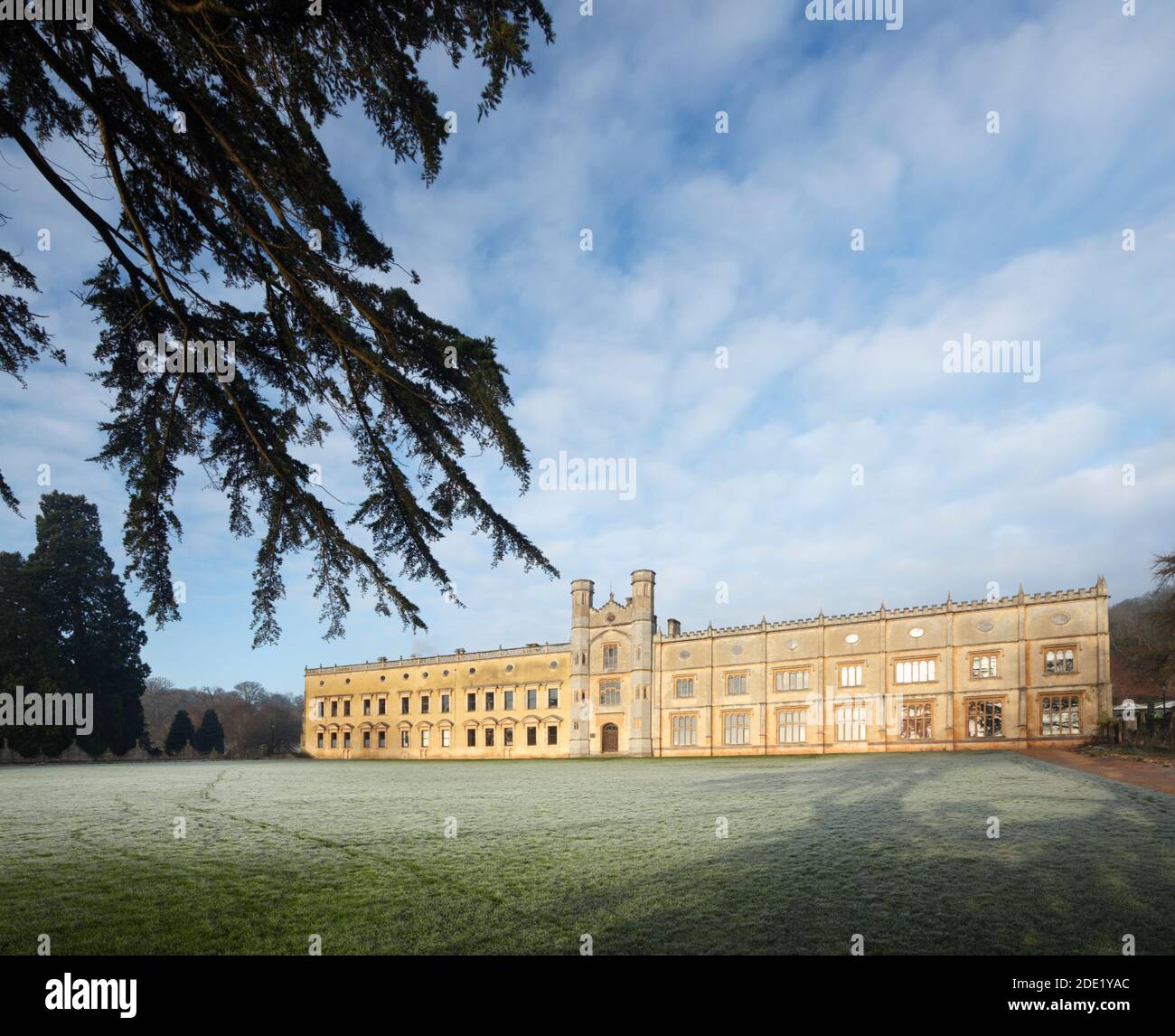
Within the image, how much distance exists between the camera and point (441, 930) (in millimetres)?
4492

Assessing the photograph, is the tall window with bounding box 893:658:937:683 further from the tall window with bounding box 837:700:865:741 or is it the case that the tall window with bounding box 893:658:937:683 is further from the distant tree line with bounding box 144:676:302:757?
the distant tree line with bounding box 144:676:302:757

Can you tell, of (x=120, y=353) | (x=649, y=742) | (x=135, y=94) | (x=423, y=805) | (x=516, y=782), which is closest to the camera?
(x=135, y=94)

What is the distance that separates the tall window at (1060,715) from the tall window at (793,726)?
11396 millimetres

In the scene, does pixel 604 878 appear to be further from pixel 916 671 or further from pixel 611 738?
pixel 611 738

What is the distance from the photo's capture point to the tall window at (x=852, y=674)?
38.4 m

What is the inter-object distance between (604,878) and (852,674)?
36.2 m

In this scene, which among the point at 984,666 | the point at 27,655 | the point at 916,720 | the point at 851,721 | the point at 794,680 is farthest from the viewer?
the point at 794,680

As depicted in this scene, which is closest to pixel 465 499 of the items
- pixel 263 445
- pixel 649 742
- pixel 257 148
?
pixel 263 445

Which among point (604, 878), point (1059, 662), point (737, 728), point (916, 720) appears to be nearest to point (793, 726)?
point (737, 728)

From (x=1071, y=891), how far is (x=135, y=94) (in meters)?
8.85

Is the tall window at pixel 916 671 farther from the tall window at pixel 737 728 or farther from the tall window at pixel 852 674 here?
the tall window at pixel 737 728

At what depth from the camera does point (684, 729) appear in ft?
145

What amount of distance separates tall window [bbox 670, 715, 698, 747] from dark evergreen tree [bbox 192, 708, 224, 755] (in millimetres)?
34750
